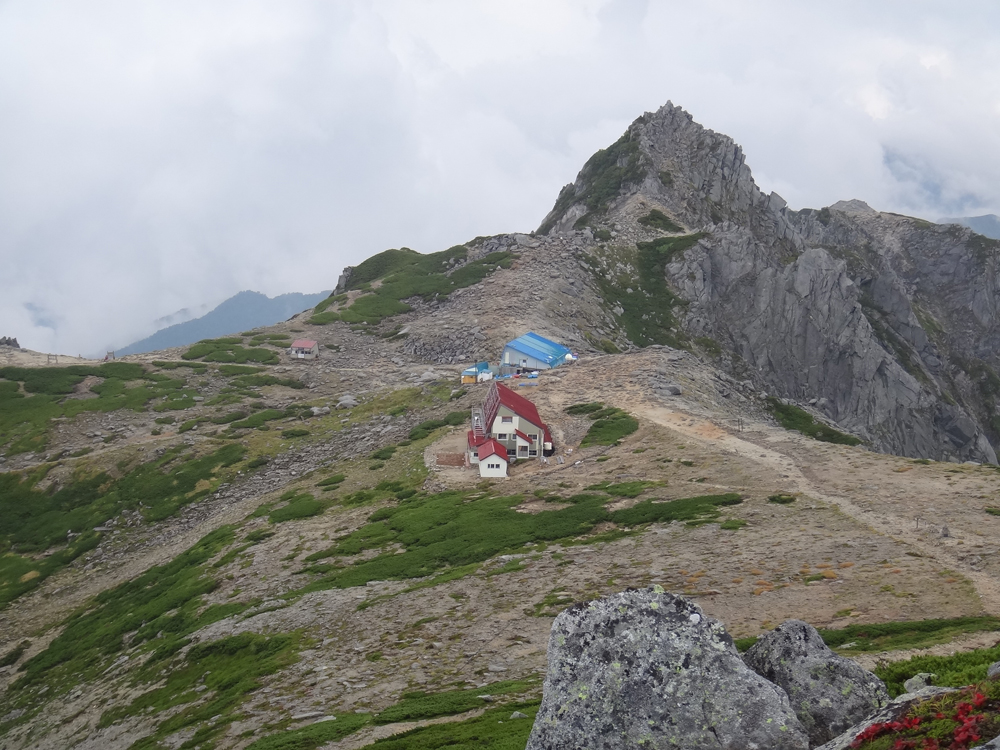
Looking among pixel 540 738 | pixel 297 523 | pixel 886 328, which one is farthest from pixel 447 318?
pixel 886 328

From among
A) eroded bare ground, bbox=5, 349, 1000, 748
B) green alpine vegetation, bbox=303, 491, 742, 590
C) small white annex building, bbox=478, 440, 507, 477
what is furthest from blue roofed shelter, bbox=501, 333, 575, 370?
green alpine vegetation, bbox=303, 491, 742, 590

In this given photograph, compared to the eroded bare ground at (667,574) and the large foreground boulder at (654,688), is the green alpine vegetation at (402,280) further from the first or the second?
the large foreground boulder at (654,688)

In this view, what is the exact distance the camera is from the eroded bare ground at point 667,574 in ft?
80.8

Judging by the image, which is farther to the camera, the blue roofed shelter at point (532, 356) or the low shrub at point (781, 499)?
the blue roofed shelter at point (532, 356)

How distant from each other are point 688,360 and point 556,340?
18504mm

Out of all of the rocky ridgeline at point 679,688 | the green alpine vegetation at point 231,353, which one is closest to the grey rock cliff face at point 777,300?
the green alpine vegetation at point 231,353

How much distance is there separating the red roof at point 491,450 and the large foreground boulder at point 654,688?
35.5 m

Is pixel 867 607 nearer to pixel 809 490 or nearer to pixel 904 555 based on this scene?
pixel 904 555

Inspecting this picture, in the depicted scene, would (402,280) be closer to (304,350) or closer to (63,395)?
(304,350)

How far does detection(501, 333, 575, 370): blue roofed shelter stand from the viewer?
73.4m

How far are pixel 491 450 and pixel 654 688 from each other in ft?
121

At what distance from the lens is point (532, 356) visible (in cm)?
7356

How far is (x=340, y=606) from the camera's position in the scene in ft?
108

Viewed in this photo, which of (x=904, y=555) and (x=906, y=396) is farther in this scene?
(x=906, y=396)
